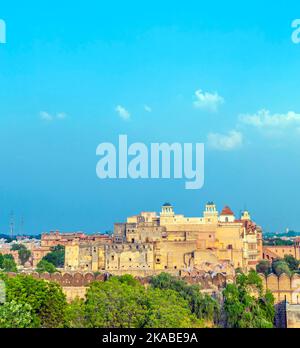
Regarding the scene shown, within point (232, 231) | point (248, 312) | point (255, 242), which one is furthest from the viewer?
point (255, 242)

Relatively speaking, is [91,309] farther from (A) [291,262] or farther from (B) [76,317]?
(A) [291,262]

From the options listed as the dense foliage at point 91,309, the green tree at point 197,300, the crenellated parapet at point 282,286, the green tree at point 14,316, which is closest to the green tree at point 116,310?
the dense foliage at point 91,309

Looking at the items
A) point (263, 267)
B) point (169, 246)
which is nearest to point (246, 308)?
point (169, 246)

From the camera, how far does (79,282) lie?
1346 inches

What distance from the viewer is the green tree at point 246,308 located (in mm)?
28119

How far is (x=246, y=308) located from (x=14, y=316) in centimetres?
1296

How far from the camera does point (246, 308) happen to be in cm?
2961

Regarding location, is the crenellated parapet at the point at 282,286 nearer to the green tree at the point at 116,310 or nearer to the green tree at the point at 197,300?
the green tree at the point at 197,300

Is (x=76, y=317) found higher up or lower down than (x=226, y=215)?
lower down

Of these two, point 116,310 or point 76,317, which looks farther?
point 76,317
